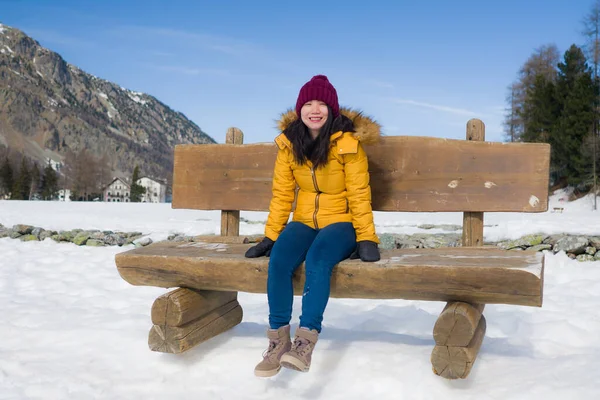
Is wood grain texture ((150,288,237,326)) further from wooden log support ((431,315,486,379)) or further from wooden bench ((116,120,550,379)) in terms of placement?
wooden log support ((431,315,486,379))

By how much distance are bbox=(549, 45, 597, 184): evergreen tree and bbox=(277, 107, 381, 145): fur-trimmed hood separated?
105ft

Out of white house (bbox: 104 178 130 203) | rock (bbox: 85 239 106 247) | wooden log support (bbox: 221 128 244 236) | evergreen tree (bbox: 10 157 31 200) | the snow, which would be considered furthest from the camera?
white house (bbox: 104 178 130 203)

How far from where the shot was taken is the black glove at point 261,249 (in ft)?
10.3

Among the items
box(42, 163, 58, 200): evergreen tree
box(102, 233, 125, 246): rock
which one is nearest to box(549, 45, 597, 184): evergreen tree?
box(102, 233, 125, 246): rock

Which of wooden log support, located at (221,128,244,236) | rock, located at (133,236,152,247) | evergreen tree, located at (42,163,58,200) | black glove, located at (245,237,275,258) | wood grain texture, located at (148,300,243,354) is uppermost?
evergreen tree, located at (42,163,58,200)

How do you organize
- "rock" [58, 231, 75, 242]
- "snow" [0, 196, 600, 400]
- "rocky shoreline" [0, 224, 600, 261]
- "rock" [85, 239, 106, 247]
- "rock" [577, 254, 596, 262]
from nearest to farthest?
"snow" [0, 196, 600, 400]
"rock" [577, 254, 596, 262]
"rocky shoreline" [0, 224, 600, 261]
"rock" [85, 239, 106, 247]
"rock" [58, 231, 75, 242]

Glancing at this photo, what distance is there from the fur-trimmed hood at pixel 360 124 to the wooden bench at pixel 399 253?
17.8 inches

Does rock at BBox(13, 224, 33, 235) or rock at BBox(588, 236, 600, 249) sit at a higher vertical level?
rock at BBox(588, 236, 600, 249)

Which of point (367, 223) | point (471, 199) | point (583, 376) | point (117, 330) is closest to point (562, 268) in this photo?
point (471, 199)

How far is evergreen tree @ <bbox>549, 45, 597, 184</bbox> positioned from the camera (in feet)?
107

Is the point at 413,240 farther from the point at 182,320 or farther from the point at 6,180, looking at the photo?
the point at 6,180

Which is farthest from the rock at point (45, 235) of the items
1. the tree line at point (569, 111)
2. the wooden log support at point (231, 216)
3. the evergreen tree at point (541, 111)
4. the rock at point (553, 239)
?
the evergreen tree at point (541, 111)

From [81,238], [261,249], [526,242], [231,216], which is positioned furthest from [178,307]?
[81,238]

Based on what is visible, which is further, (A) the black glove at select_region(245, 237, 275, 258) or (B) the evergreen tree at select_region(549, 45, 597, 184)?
(B) the evergreen tree at select_region(549, 45, 597, 184)
